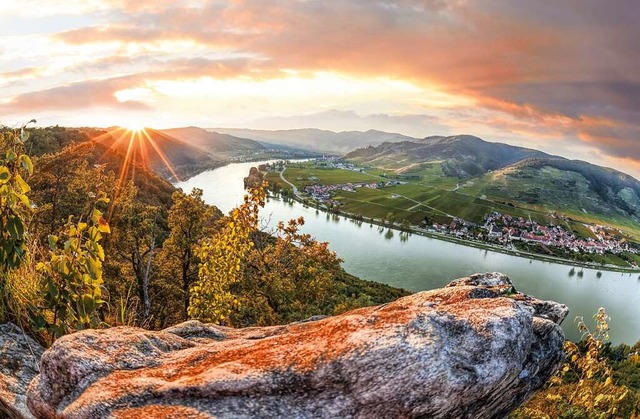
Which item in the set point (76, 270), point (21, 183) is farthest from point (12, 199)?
point (76, 270)

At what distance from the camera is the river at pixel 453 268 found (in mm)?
96688

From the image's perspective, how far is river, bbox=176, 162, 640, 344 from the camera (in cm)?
9669

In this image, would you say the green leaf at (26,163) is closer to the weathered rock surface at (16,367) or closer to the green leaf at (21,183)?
the green leaf at (21,183)

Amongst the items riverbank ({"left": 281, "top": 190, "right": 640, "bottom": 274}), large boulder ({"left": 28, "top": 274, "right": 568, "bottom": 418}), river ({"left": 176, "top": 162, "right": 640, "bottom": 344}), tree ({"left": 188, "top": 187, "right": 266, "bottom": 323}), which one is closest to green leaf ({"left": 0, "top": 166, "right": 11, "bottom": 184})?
large boulder ({"left": 28, "top": 274, "right": 568, "bottom": 418})

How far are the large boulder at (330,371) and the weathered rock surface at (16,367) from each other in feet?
1.29

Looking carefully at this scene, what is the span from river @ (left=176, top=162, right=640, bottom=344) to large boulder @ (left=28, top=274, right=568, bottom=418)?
89499mm

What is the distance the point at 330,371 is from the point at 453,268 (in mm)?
116092

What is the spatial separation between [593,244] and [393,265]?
5397 inches

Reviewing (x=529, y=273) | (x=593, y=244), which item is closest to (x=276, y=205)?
(x=529, y=273)

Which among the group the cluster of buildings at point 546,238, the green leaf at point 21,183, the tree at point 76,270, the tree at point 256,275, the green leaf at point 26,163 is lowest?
the cluster of buildings at point 546,238

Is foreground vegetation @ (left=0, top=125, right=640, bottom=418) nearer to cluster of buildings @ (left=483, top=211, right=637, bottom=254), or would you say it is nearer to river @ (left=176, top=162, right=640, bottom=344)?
river @ (left=176, top=162, right=640, bottom=344)

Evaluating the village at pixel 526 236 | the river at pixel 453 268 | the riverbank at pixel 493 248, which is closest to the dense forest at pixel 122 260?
the river at pixel 453 268

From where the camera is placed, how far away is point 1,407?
221 inches

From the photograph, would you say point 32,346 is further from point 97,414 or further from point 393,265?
point 393,265
